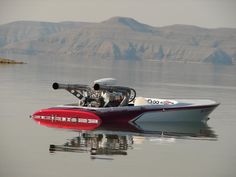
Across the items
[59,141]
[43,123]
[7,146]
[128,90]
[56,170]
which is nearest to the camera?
[56,170]

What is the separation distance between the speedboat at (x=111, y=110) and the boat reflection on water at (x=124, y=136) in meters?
0.59

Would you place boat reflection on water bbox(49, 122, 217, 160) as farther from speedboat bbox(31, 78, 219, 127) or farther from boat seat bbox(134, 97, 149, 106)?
boat seat bbox(134, 97, 149, 106)

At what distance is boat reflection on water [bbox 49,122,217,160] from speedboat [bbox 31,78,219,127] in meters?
0.59

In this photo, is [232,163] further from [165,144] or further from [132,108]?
[132,108]

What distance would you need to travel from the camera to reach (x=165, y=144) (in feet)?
110

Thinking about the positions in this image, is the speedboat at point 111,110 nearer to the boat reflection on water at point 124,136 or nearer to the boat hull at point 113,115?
the boat hull at point 113,115

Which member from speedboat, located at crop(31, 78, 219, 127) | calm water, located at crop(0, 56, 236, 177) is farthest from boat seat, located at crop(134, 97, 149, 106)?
calm water, located at crop(0, 56, 236, 177)

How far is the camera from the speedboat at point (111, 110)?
39.3 metres

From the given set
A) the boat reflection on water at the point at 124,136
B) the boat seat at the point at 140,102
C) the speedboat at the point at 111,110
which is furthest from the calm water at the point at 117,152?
the boat seat at the point at 140,102

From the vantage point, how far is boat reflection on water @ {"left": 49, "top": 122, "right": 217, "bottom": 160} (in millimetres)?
30750

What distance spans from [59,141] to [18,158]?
18.2ft

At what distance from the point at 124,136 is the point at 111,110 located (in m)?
5.06

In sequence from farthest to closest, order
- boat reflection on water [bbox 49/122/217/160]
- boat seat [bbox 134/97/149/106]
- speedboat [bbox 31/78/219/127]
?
1. boat seat [bbox 134/97/149/106]
2. speedboat [bbox 31/78/219/127]
3. boat reflection on water [bbox 49/122/217/160]

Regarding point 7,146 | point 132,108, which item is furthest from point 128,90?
point 7,146
